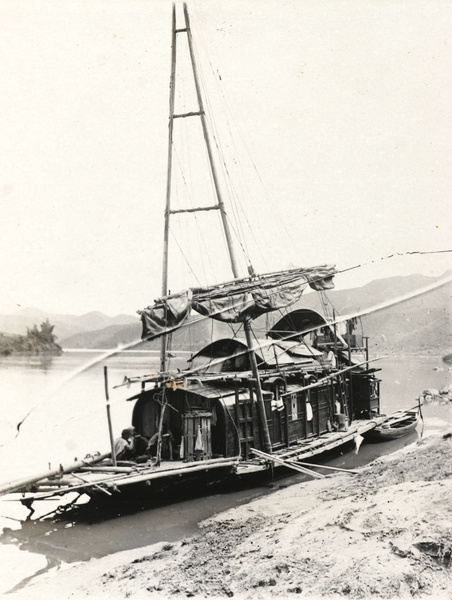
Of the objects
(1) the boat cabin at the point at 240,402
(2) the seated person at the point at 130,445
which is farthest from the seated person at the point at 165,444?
(2) the seated person at the point at 130,445

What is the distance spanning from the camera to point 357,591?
7.47m

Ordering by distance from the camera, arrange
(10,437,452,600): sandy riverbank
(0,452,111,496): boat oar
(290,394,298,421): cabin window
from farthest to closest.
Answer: (290,394,298,421): cabin window
(0,452,111,496): boat oar
(10,437,452,600): sandy riverbank

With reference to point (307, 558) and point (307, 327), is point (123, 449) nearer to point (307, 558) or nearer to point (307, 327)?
point (307, 558)

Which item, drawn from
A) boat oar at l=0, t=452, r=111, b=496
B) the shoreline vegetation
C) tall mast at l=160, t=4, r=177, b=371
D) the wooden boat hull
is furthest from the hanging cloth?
the shoreline vegetation

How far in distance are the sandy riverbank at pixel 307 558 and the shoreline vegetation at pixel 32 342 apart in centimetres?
5022

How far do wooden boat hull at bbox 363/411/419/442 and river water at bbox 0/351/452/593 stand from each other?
40 centimetres

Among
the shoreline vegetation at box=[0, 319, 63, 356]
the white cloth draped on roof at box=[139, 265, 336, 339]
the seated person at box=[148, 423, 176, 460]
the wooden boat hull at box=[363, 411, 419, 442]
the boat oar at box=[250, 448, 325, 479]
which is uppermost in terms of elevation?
the white cloth draped on roof at box=[139, 265, 336, 339]

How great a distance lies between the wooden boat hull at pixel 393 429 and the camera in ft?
82.9

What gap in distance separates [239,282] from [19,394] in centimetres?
2532

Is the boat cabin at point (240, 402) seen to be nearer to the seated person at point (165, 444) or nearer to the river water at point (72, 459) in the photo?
the seated person at point (165, 444)

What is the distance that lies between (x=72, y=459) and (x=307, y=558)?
1570 cm

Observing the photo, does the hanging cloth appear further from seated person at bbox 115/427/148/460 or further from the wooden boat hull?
the wooden boat hull

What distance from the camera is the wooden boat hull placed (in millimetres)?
25266

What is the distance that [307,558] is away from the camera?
866 centimetres
